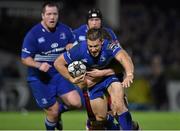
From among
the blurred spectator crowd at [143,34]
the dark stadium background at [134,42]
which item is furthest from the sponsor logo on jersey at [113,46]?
the dark stadium background at [134,42]

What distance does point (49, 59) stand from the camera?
11320 mm

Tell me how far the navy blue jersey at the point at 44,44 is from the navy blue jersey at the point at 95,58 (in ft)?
4.39

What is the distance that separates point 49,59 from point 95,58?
1.68 m

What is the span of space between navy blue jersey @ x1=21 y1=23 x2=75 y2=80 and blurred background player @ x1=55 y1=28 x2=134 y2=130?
111 cm

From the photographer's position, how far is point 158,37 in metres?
26.5

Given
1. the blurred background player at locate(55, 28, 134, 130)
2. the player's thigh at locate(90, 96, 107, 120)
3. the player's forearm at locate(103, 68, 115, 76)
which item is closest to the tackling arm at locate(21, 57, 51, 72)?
the blurred background player at locate(55, 28, 134, 130)

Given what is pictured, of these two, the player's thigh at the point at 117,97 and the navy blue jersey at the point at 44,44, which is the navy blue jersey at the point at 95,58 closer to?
the player's thigh at the point at 117,97

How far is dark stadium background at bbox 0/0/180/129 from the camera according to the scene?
20.5 meters

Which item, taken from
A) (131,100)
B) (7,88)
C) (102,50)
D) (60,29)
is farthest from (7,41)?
(102,50)

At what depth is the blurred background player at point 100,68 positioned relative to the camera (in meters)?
9.49

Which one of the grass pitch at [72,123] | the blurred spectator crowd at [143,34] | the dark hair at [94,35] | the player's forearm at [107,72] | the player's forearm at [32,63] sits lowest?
the grass pitch at [72,123]

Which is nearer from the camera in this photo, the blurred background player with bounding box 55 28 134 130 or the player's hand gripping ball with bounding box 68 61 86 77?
the blurred background player with bounding box 55 28 134 130

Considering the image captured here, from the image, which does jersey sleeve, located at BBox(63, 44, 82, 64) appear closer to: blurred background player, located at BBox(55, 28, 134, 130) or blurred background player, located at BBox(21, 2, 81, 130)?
blurred background player, located at BBox(55, 28, 134, 130)

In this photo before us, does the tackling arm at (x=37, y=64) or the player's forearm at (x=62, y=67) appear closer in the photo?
the player's forearm at (x=62, y=67)
